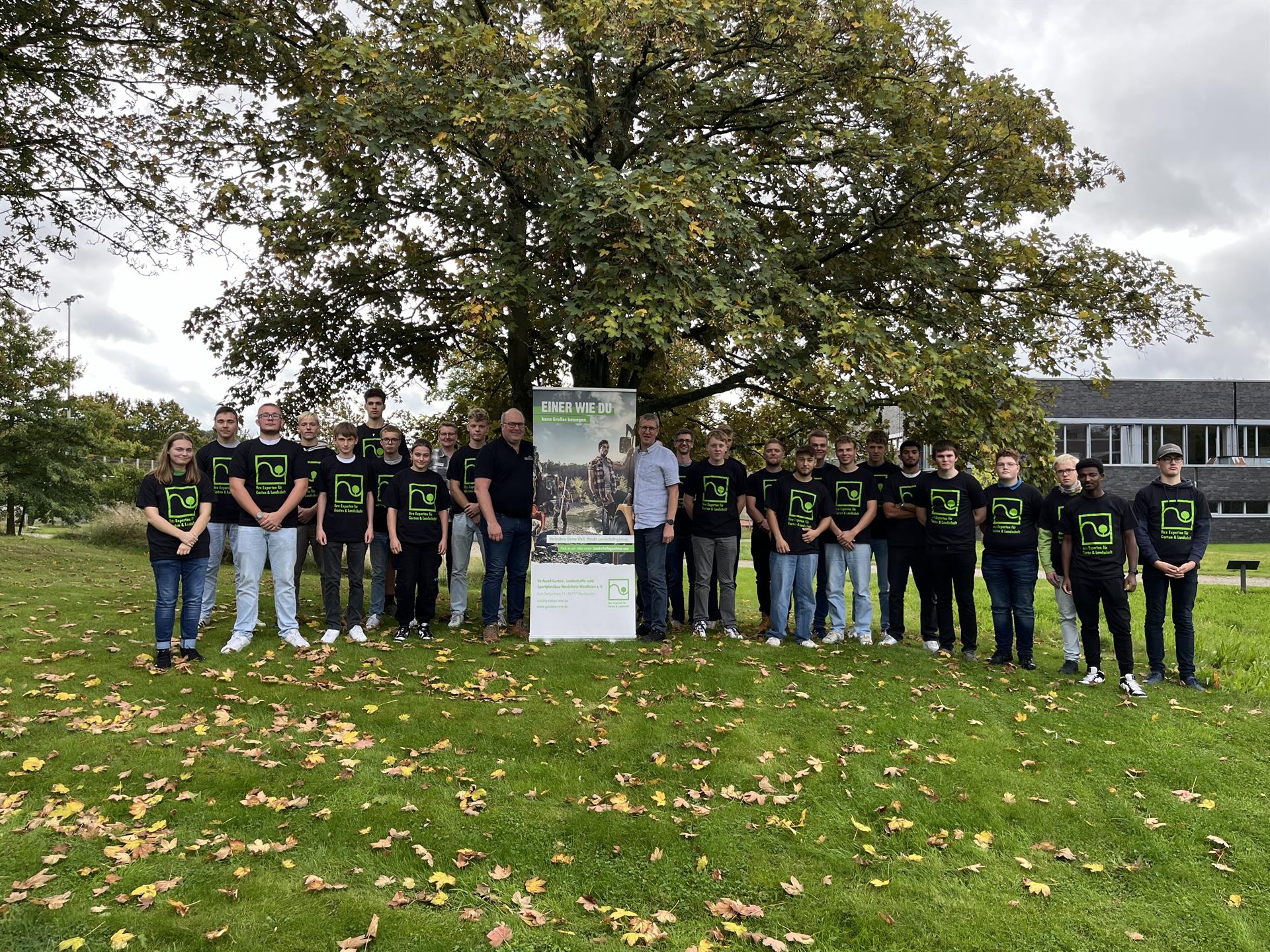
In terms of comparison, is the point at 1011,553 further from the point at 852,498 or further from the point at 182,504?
the point at 182,504

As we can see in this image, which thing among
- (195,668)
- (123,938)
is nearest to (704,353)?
(195,668)

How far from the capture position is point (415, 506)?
8.45m

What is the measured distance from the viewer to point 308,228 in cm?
910

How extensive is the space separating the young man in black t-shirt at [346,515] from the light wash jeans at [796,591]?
14.6ft

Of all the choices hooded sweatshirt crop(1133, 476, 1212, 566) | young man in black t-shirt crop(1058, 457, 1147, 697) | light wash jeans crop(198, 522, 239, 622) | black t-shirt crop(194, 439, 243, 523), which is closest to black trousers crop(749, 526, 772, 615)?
young man in black t-shirt crop(1058, 457, 1147, 697)

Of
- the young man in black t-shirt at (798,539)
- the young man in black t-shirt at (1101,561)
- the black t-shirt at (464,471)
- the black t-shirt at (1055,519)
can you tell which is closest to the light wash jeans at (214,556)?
the black t-shirt at (464,471)

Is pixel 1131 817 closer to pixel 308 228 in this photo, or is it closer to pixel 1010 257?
pixel 1010 257

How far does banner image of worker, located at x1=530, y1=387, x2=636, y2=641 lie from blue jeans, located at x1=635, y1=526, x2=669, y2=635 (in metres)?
0.20

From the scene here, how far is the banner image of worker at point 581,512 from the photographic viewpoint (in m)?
8.59

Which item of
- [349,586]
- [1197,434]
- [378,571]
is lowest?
[349,586]

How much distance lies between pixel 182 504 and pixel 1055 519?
8.33 m

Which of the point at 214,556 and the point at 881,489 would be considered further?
the point at 881,489

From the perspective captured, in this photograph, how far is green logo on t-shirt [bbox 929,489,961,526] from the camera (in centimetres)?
859

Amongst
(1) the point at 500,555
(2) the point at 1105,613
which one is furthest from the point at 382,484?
(2) the point at 1105,613
